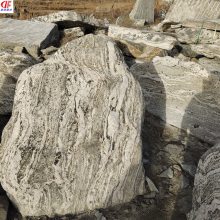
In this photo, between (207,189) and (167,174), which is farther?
(167,174)

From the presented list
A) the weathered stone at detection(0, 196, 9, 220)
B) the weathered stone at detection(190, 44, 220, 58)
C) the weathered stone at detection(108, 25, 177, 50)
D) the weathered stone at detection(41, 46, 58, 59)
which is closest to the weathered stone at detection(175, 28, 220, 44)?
the weathered stone at detection(190, 44, 220, 58)

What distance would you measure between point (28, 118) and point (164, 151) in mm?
1801

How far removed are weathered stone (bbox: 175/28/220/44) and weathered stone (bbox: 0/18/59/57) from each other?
214 centimetres

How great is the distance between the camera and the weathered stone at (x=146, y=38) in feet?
19.6

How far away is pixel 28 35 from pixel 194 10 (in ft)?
11.3

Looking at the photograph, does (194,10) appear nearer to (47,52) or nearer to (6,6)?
(47,52)

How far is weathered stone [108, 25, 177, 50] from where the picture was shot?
599 centimetres

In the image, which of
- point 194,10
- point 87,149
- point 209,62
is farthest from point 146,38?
point 87,149

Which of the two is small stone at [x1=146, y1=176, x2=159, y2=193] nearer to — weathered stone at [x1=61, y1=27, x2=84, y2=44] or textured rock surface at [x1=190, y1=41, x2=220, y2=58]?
textured rock surface at [x1=190, y1=41, x2=220, y2=58]

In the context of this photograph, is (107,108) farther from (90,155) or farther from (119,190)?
(119,190)

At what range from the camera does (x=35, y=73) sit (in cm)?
362

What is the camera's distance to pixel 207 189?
335cm

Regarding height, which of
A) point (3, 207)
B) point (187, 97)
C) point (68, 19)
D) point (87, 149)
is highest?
point (68, 19)


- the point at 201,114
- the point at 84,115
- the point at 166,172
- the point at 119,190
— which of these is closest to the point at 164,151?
the point at 166,172
